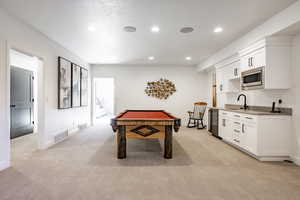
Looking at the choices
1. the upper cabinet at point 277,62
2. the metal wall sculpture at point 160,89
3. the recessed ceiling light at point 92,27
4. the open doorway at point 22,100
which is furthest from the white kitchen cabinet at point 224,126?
the open doorway at point 22,100

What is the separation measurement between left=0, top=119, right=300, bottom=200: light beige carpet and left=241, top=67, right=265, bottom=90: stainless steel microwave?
143 cm

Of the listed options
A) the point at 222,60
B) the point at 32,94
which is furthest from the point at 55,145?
the point at 222,60

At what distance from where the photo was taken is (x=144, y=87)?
714 centimetres

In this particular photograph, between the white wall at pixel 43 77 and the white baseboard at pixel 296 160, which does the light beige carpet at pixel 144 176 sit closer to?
the white baseboard at pixel 296 160

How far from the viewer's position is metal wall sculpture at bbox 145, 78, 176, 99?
7129 millimetres

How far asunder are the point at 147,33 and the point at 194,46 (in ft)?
5.30

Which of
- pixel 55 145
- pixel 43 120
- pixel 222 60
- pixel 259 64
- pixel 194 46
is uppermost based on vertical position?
pixel 194 46

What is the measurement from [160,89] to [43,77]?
4.41 metres

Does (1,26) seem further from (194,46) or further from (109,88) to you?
(109,88)

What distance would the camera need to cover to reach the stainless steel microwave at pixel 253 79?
3.21 m

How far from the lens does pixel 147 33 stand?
3.63 meters

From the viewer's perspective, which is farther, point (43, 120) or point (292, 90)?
point (43, 120)

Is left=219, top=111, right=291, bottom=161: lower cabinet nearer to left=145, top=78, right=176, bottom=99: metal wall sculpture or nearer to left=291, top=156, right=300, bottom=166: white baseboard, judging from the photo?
left=291, top=156, right=300, bottom=166: white baseboard

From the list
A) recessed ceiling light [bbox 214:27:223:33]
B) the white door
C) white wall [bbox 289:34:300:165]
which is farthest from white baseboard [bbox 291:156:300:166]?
the white door
